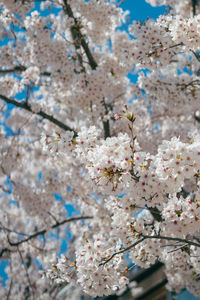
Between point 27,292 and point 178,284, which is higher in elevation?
point 27,292

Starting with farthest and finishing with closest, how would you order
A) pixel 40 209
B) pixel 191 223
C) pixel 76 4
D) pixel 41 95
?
pixel 41 95 < pixel 40 209 < pixel 76 4 < pixel 191 223

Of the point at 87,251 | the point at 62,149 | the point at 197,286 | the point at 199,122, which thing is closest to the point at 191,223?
the point at 87,251

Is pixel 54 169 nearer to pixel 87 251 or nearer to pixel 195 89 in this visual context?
pixel 195 89

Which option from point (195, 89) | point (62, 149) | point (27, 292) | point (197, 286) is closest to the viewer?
point (62, 149)

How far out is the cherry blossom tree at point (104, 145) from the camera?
3148mm

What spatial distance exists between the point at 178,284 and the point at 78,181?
155 inches

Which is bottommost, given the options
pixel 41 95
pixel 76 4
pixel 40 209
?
pixel 40 209

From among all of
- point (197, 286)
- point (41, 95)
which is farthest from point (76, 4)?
point (197, 286)

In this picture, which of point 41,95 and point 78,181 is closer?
point 78,181

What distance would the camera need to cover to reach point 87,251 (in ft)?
11.4

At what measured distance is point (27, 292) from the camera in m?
10.8

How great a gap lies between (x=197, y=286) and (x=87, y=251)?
201 inches

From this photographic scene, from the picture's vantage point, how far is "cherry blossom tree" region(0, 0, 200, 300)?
3.15 m

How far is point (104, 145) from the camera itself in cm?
309
